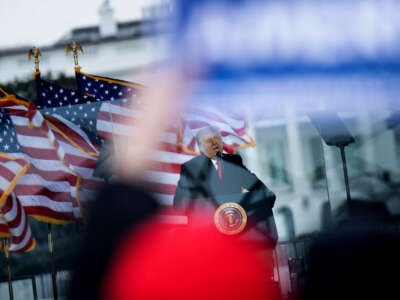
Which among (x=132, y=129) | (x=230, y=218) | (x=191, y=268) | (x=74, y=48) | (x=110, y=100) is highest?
(x=74, y=48)

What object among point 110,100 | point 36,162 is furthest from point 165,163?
point 36,162

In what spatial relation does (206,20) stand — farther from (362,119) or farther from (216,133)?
(362,119)

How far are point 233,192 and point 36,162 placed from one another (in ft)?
4.52

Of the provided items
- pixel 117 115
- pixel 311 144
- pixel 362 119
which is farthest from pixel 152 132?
pixel 362 119

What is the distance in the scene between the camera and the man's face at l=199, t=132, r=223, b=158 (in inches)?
142

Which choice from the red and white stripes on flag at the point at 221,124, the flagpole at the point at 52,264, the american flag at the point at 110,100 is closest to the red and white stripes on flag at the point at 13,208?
the flagpole at the point at 52,264

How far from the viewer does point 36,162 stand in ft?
13.8

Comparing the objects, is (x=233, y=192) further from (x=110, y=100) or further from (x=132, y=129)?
(x=110, y=100)

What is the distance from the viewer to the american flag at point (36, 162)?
13.1 ft

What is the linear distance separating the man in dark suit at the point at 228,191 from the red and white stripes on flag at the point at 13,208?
102cm

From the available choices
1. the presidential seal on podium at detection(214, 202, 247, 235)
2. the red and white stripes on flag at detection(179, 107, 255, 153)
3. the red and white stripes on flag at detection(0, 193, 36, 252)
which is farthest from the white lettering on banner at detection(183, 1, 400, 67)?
the red and white stripes on flag at detection(0, 193, 36, 252)

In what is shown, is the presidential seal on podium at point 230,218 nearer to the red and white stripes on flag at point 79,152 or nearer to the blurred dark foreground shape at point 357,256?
the blurred dark foreground shape at point 357,256

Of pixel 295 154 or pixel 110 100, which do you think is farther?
pixel 110 100

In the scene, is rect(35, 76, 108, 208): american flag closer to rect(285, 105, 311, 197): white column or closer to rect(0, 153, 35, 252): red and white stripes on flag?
rect(0, 153, 35, 252): red and white stripes on flag
